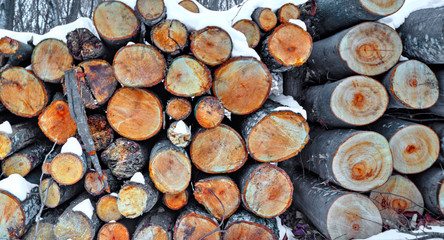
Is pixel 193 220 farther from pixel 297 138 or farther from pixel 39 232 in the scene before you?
pixel 39 232

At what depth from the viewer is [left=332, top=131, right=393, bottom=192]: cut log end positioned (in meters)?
1.72

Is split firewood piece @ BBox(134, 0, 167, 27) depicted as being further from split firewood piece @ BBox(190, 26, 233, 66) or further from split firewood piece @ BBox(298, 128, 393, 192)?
split firewood piece @ BBox(298, 128, 393, 192)

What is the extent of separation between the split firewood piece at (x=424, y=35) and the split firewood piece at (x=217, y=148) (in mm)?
1649

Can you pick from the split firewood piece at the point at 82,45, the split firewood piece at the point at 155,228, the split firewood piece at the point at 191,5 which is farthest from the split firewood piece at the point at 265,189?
the split firewood piece at the point at 191,5

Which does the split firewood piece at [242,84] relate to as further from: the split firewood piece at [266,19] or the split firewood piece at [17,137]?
the split firewood piece at [17,137]

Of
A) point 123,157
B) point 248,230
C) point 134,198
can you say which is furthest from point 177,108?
point 248,230

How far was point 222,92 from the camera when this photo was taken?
5.83 ft

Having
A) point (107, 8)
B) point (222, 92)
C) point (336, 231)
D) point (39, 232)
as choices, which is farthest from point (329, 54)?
point (39, 232)

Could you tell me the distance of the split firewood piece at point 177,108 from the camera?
5.43ft

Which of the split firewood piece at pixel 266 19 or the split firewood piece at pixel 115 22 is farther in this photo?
the split firewood piece at pixel 266 19

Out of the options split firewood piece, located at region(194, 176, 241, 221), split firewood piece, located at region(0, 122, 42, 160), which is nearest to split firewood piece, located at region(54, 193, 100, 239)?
split firewood piece, located at region(0, 122, 42, 160)

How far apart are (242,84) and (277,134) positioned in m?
0.45

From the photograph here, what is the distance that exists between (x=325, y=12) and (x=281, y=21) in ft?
1.45

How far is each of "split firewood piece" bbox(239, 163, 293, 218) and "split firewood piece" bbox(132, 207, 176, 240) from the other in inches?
24.1
